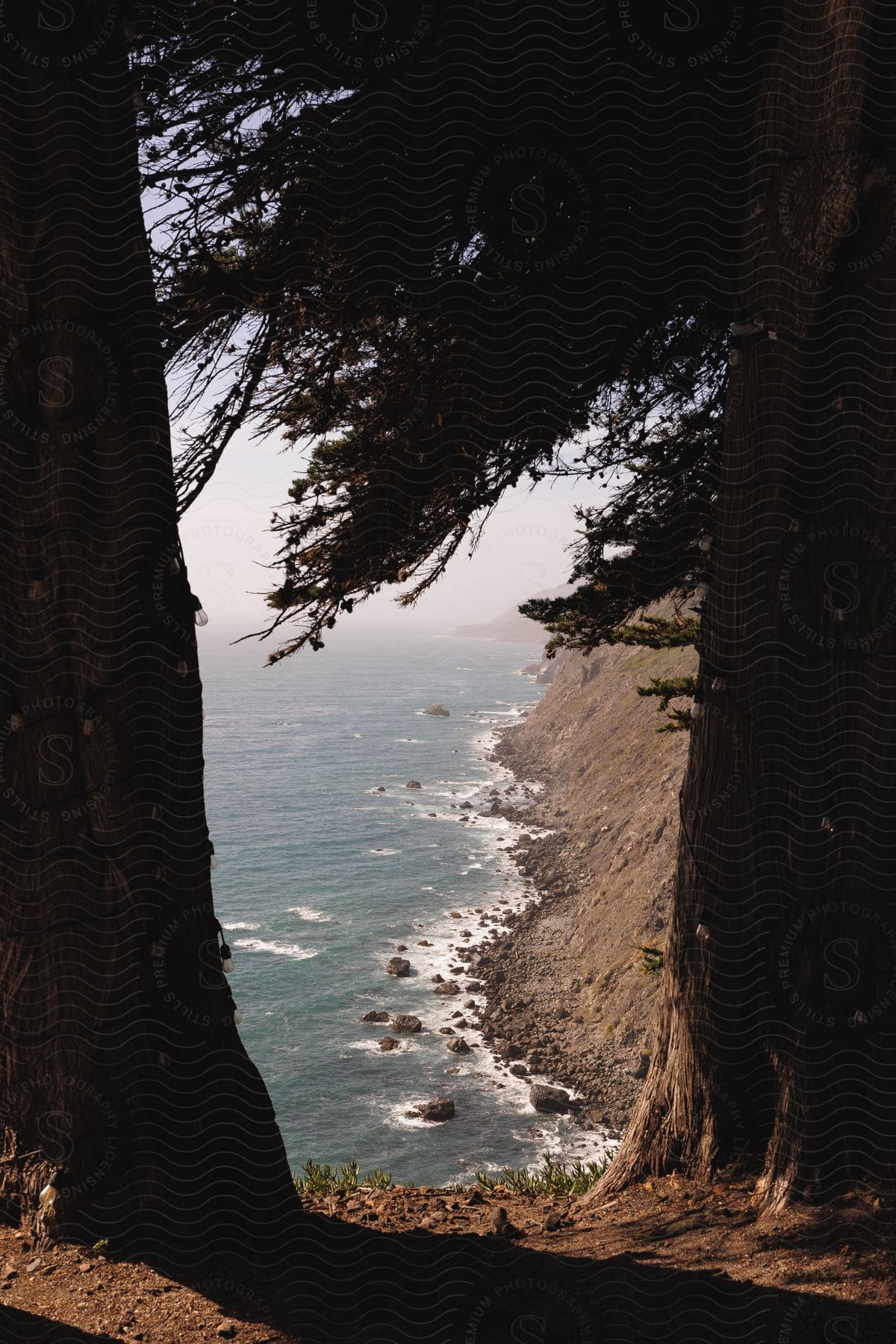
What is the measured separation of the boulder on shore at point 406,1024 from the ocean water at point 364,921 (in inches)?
17.8

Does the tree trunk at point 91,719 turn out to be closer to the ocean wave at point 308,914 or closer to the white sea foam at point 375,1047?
the white sea foam at point 375,1047

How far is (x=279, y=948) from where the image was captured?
39625 millimetres

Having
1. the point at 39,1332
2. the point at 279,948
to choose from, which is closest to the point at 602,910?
the point at 279,948

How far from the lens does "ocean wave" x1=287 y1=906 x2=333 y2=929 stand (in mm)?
42781

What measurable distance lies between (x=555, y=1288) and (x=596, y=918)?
118ft

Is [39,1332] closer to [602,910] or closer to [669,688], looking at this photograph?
[669,688]

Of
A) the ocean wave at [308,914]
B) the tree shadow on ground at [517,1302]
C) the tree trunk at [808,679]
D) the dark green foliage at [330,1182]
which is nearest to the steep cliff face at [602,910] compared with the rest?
the ocean wave at [308,914]

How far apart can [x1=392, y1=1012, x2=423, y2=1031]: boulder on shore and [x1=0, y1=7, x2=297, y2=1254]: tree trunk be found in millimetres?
31085

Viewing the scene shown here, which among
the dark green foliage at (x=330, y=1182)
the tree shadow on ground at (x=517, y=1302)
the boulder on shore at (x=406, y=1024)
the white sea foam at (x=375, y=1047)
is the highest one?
the tree shadow on ground at (x=517, y=1302)

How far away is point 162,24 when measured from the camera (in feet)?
13.9

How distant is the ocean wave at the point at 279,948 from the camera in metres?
39.0

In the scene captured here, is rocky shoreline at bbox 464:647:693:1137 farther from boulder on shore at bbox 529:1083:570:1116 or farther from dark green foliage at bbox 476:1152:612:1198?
dark green foliage at bbox 476:1152:612:1198

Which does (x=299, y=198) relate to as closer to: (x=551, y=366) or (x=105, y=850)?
(x=551, y=366)

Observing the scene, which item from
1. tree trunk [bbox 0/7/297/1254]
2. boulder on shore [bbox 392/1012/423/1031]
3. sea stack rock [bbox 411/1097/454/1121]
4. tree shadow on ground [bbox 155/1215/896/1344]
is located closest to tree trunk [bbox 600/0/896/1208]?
tree shadow on ground [bbox 155/1215/896/1344]
